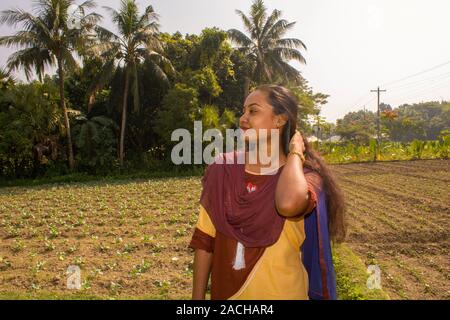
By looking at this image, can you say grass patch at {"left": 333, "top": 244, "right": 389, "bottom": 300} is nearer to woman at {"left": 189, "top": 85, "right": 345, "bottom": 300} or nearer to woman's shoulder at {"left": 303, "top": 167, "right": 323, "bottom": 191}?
woman at {"left": 189, "top": 85, "right": 345, "bottom": 300}

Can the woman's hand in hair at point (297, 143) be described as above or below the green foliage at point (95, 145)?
below

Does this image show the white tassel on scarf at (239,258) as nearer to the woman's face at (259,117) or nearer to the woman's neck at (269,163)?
the woman's neck at (269,163)

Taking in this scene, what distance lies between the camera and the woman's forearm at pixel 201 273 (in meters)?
1.81

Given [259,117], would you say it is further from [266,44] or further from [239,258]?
[266,44]

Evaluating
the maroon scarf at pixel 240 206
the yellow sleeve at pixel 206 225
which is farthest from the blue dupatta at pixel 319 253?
the yellow sleeve at pixel 206 225

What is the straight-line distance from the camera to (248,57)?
23.6 m

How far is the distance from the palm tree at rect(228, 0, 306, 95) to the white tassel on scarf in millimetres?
21372

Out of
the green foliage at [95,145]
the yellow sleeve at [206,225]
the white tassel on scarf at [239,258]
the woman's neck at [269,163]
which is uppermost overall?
the green foliage at [95,145]

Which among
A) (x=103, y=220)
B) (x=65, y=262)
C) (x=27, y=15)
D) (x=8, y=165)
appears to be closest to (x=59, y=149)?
(x=8, y=165)

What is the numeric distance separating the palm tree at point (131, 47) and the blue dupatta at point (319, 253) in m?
18.2

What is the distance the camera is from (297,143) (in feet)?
5.87

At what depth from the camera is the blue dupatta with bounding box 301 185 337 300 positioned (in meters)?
1.72

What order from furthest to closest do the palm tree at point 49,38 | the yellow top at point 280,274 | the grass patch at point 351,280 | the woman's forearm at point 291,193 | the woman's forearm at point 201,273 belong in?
the palm tree at point 49,38
the grass patch at point 351,280
the woman's forearm at point 201,273
the yellow top at point 280,274
the woman's forearm at point 291,193
